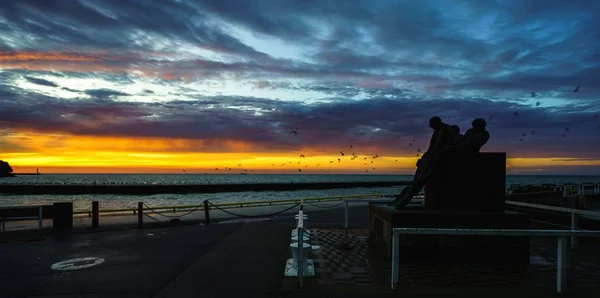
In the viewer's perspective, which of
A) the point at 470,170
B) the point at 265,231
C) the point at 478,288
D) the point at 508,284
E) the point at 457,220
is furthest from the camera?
the point at 265,231

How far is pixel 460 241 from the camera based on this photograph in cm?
890

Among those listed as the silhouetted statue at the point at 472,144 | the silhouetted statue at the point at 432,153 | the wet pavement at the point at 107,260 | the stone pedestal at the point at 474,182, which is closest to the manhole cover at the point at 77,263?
the wet pavement at the point at 107,260

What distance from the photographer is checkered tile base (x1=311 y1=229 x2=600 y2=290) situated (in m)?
7.01

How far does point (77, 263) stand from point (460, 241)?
842 cm

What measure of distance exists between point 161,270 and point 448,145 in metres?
7.12

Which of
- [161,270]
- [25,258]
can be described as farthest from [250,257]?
[25,258]

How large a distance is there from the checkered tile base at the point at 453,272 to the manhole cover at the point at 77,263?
4.88 meters

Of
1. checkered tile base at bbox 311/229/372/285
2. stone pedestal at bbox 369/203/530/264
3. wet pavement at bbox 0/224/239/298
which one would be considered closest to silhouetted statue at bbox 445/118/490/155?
stone pedestal at bbox 369/203/530/264

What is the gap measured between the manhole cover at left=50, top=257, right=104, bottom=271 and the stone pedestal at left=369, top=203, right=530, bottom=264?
6466 millimetres

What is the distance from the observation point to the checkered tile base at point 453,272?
23.0 ft

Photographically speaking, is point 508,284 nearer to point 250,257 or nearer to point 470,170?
point 470,170

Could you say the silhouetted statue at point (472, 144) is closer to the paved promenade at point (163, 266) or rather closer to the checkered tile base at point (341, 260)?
the checkered tile base at point (341, 260)

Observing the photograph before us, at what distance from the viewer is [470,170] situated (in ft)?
31.7

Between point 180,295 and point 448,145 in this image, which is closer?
point 180,295
